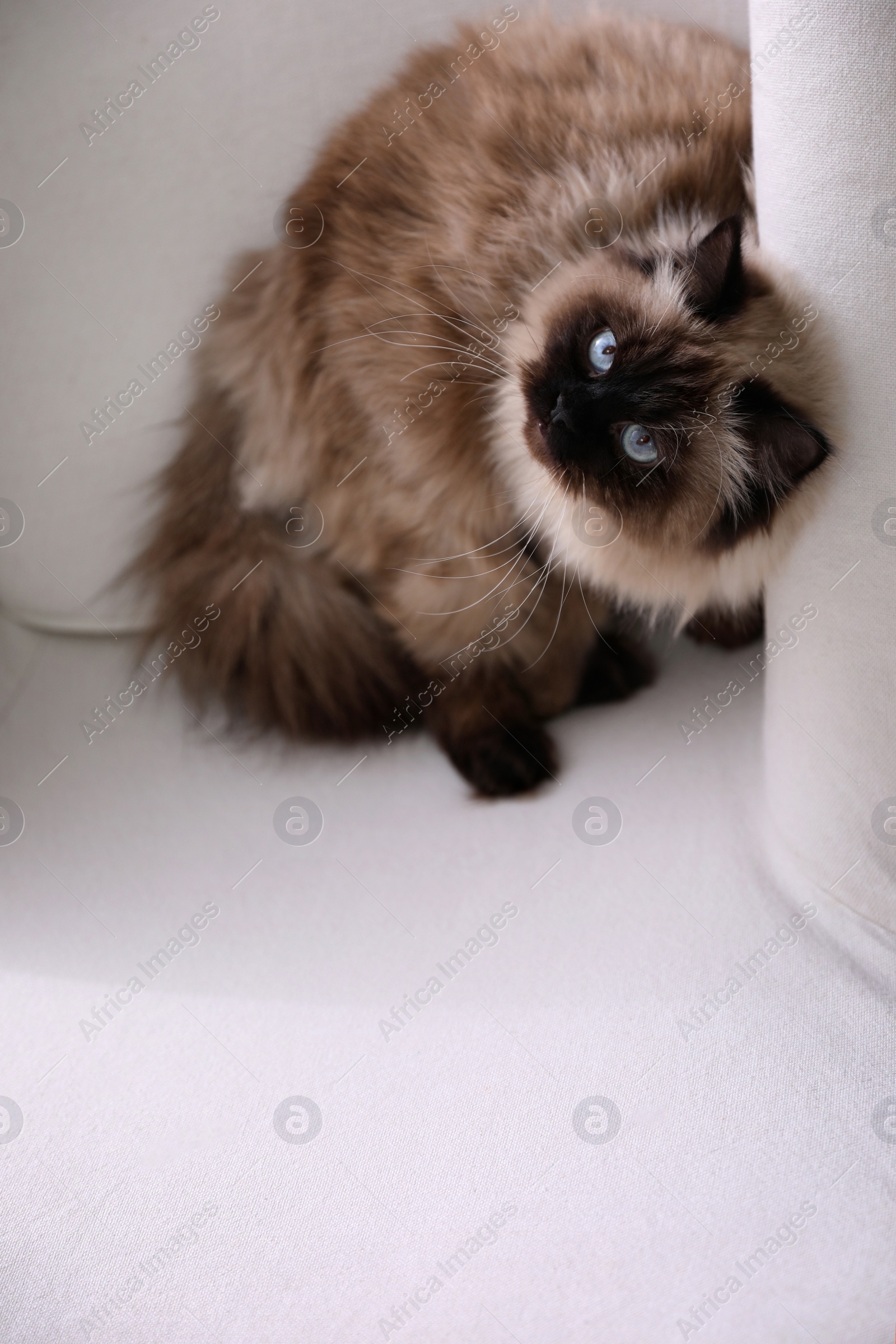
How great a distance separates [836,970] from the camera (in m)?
0.95

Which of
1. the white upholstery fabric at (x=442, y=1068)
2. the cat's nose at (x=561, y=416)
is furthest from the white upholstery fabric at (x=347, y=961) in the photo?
the cat's nose at (x=561, y=416)

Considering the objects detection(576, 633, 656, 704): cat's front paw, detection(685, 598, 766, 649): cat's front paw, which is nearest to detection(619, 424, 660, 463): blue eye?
detection(685, 598, 766, 649): cat's front paw

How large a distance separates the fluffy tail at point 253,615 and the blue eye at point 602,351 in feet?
1.65

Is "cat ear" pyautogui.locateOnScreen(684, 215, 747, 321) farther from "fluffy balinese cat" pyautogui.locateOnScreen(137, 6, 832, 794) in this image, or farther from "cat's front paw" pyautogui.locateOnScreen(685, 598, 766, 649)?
"cat's front paw" pyautogui.locateOnScreen(685, 598, 766, 649)

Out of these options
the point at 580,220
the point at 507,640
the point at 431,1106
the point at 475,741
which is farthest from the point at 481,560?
the point at 431,1106

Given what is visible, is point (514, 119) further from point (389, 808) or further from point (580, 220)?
point (389, 808)

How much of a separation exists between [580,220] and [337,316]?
0.31 m

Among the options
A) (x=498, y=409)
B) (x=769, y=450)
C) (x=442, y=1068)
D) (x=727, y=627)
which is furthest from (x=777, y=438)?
(x=442, y=1068)

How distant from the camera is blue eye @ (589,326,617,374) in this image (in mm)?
929

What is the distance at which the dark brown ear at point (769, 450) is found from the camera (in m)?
0.85

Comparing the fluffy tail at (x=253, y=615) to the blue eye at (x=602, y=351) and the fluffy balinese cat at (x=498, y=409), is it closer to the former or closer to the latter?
the fluffy balinese cat at (x=498, y=409)

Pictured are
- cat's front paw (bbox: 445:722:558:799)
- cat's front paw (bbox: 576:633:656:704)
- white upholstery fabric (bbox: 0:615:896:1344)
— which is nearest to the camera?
white upholstery fabric (bbox: 0:615:896:1344)

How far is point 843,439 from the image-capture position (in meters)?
0.88

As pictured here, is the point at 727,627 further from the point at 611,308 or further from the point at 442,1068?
the point at 442,1068
